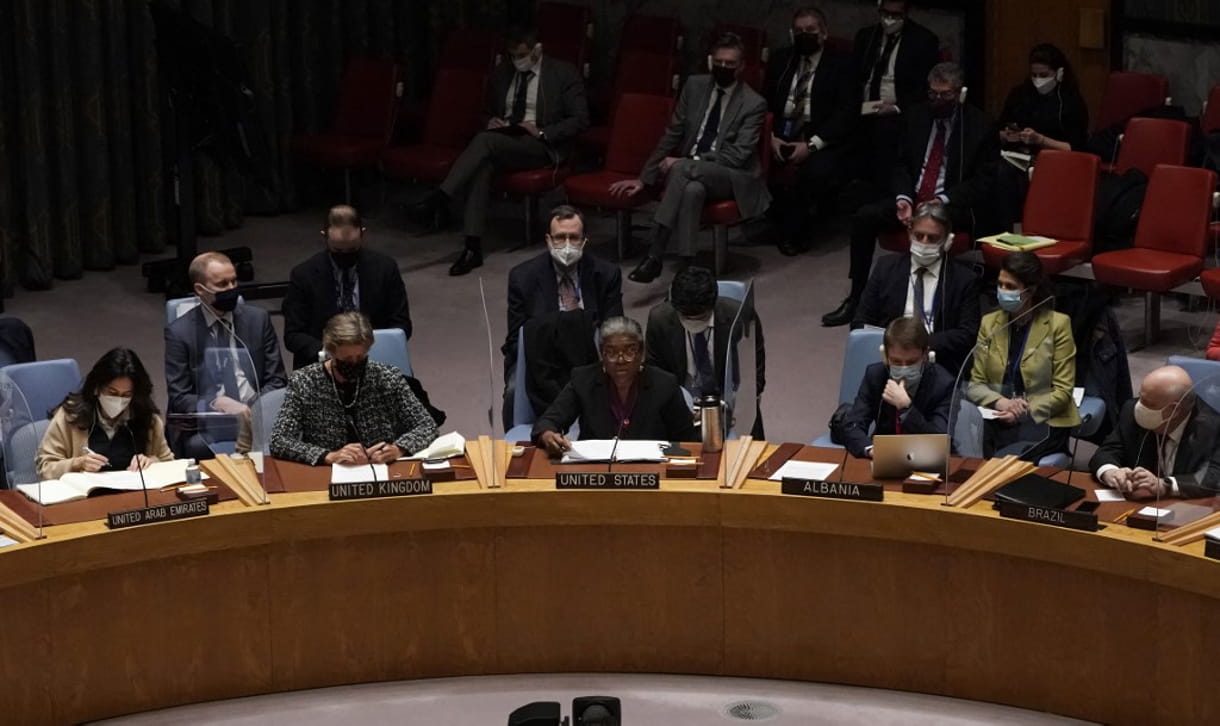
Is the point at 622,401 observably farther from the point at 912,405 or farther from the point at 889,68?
the point at 889,68

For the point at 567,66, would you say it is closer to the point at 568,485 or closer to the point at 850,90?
the point at 850,90

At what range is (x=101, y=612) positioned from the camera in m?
5.80

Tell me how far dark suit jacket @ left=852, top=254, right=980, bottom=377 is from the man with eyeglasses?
3.10ft

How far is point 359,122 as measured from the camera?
451 inches

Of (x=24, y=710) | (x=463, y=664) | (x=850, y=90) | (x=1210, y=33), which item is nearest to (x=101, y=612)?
(x=24, y=710)

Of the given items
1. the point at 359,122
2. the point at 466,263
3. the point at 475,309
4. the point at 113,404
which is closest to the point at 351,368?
the point at 113,404

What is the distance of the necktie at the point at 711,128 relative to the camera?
32.6ft

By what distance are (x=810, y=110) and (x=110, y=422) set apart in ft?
15.8

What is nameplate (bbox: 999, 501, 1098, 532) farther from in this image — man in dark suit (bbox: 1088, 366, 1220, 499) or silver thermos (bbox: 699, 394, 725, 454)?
silver thermos (bbox: 699, 394, 725, 454)

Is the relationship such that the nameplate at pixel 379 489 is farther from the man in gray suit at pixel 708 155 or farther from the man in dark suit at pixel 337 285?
the man in gray suit at pixel 708 155

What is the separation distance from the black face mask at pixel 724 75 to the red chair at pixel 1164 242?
80.1 inches

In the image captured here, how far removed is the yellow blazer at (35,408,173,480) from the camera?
631 centimetres

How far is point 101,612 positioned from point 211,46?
4.53 m

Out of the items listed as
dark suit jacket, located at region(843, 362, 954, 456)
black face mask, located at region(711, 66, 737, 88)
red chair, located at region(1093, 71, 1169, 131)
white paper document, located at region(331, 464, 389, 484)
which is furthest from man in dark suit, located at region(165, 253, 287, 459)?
red chair, located at region(1093, 71, 1169, 131)
